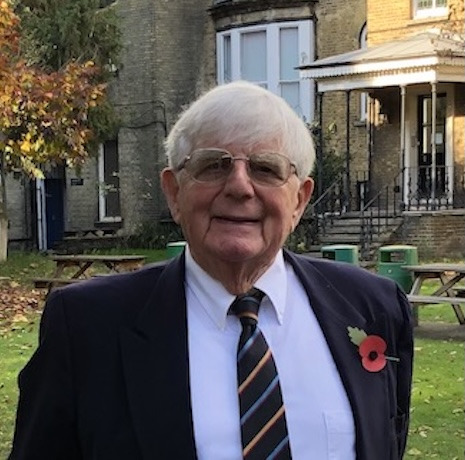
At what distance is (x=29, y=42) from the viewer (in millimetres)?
20734

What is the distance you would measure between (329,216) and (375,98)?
3490mm

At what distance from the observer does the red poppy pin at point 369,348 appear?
2.37m

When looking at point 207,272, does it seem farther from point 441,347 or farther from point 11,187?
point 11,187

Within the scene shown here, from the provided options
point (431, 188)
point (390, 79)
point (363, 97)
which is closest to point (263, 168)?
point (431, 188)

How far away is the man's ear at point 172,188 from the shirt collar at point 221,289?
0.11 metres

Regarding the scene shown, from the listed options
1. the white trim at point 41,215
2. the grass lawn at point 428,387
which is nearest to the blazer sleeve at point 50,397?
the grass lawn at point 428,387

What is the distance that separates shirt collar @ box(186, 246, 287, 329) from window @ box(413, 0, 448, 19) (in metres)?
19.6

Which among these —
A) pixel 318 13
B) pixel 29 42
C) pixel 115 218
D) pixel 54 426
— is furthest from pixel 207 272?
pixel 115 218

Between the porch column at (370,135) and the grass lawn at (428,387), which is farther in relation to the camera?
the porch column at (370,135)

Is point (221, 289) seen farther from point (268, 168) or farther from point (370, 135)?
point (370, 135)

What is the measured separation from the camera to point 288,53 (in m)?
24.2

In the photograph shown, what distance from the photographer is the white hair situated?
7.25ft

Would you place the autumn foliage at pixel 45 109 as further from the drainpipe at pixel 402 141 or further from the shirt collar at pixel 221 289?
the shirt collar at pixel 221 289

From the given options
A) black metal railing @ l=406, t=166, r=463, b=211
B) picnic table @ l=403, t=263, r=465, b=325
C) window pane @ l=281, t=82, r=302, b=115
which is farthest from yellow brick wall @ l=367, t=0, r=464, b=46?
picnic table @ l=403, t=263, r=465, b=325
